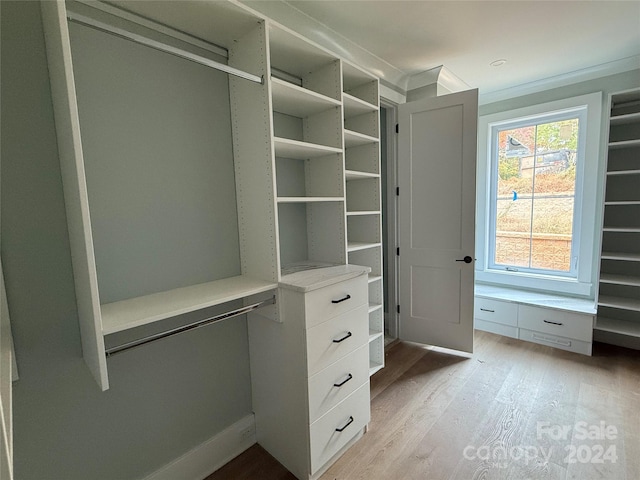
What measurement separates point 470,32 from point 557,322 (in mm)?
2581

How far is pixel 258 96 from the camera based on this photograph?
147 cm

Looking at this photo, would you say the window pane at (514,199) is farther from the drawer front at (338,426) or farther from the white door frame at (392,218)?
the drawer front at (338,426)

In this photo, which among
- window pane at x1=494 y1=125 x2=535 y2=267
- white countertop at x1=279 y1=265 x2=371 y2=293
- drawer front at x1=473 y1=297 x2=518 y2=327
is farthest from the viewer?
window pane at x1=494 y1=125 x2=535 y2=267

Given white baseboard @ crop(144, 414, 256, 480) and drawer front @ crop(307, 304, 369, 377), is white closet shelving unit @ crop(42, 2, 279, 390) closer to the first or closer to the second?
drawer front @ crop(307, 304, 369, 377)

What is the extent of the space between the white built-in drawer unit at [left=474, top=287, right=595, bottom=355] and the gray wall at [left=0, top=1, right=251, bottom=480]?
121 inches

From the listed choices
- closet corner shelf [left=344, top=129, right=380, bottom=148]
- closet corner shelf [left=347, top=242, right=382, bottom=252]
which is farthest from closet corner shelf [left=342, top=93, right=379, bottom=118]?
closet corner shelf [left=347, top=242, right=382, bottom=252]

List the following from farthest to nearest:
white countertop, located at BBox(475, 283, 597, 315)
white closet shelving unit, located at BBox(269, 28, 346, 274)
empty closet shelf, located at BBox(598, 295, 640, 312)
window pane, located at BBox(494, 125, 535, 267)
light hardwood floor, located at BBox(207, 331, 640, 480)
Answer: window pane, located at BBox(494, 125, 535, 267) → white countertop, located at BBox(475, 283, 597, 315) → empty closet shelf, located at BBox(598, 295, 640, 312) → white closet shelving unit, located at BBox(269, 28, 346, 274) → light hardwood floor, located at BBox(207, 331, 640, 480)

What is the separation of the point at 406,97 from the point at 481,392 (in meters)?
2.65

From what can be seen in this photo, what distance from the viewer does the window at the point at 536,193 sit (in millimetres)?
3076

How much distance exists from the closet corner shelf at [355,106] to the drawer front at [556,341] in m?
2.58

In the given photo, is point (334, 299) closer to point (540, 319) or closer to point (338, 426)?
point (338, 426)

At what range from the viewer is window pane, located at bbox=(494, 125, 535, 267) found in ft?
11.0

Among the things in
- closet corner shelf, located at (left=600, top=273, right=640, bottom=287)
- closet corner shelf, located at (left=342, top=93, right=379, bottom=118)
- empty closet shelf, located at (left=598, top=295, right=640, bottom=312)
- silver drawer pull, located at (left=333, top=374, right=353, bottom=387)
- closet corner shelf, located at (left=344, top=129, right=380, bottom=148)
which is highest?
closet corner shelf, located at (left=342, top=93, right=379, bottom=118)

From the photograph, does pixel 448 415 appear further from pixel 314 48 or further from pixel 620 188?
pixel 620 188
